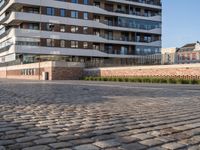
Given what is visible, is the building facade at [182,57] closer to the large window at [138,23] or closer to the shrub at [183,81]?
the shrub at [183,81]

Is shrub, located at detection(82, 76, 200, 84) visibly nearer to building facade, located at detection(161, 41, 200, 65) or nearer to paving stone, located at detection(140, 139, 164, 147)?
building facade, located at detection(161, 41, 200, 65)

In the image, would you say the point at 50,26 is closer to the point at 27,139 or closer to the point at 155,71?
the point at 155,71

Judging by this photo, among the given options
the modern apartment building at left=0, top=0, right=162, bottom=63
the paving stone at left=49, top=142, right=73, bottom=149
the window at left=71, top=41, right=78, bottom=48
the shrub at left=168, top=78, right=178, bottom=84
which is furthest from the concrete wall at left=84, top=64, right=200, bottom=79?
the paving stone at left=49, top=142, right=73, bottom=149

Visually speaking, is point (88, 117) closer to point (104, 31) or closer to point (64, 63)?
point (64, 63)

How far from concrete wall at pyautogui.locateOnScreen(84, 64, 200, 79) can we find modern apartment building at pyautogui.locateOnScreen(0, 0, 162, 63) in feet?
23.9

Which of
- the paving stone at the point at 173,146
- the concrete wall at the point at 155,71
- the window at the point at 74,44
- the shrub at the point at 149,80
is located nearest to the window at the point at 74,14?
the window at the point at 74,44

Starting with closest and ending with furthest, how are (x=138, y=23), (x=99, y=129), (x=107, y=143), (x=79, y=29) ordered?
1. (x=107, y=143)
2. (x=99, y=129)
3. (x=79, y=29)
4. (x=138, y=23)

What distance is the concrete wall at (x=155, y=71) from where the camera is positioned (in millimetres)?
27203

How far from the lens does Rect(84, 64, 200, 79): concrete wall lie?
2720cm

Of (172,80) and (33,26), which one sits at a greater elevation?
(33,26)

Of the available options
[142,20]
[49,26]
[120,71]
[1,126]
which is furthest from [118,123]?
[142,20]

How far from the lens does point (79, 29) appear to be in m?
54.6

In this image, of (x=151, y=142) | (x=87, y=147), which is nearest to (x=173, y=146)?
(x=151, y=142)

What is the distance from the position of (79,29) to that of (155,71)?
2650cm
